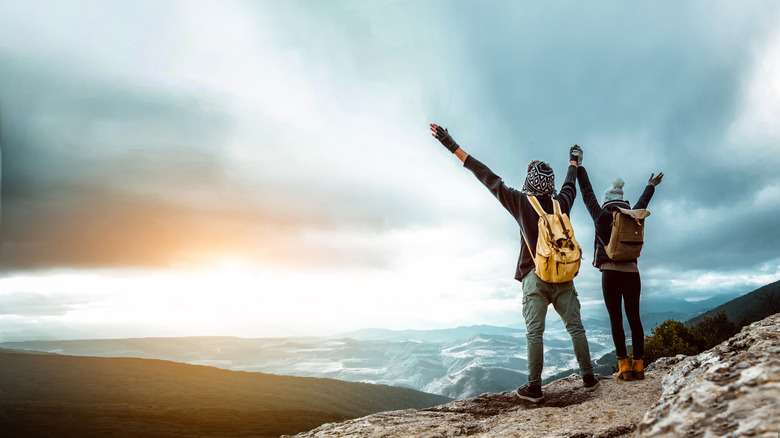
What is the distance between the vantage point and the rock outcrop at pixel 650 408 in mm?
1485

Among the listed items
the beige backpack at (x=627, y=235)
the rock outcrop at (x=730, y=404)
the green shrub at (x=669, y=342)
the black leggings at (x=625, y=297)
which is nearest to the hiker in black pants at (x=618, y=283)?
the black leggings at (x=625, y=297)

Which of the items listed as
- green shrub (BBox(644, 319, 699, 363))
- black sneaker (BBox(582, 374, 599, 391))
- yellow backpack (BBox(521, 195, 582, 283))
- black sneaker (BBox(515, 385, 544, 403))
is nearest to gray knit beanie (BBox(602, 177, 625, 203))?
yellow backpack (BBox(521, 195, 582, 283))

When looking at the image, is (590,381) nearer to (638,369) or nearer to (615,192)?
(638,369)

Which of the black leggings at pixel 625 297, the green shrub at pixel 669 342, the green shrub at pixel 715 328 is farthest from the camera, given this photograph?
the green shrub at pixel 715 328

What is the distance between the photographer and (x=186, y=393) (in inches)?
1754

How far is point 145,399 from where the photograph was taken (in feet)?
117

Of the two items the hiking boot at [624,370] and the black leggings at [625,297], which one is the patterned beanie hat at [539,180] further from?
the hiking boot at [624,370]

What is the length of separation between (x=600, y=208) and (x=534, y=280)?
87.6 inches

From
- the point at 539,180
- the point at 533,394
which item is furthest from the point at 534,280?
the point at 533,394

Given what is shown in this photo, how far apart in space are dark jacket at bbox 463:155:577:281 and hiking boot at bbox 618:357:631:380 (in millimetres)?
2607

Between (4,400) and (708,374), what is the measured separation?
43.5 metres

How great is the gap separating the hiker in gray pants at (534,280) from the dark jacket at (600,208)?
58cm

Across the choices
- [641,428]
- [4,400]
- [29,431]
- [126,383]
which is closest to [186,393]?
[126,383]

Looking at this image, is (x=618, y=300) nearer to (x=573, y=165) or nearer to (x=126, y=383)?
(x=573, y=165)
